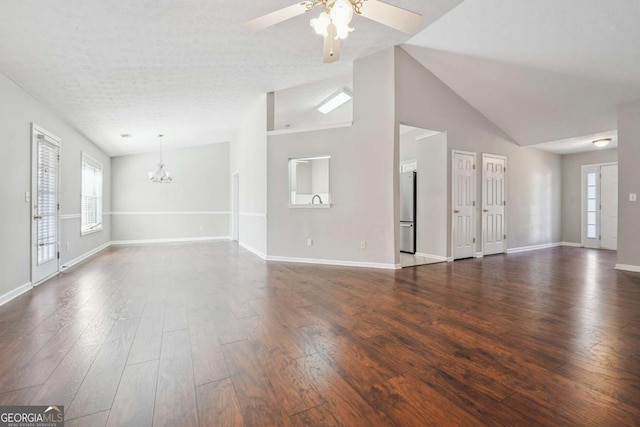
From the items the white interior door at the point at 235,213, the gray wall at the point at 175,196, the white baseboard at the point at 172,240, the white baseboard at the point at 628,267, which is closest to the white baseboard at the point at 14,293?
the white baseboard at the point at 172,240

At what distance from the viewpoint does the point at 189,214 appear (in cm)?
923

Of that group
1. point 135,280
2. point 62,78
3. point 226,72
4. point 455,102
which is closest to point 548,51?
point 455,102

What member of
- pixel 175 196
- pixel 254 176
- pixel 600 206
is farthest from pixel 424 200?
pixel 175 196

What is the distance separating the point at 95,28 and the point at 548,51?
17.7ft

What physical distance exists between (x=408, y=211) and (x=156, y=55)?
16.3 ft

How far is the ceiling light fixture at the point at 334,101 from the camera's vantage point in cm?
624

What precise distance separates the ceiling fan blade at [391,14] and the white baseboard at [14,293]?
4.39m

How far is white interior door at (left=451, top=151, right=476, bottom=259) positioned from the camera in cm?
552

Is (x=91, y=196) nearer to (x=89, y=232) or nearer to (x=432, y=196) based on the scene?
(x=89, y=232)

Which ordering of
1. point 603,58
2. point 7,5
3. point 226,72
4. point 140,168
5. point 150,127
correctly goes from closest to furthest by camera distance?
point 7,5 < point 603,58 < point 226,72 < point 150,127 < point 140,168

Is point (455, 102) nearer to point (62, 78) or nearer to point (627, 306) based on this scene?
point (627, 306)

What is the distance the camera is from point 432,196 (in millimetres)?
5660

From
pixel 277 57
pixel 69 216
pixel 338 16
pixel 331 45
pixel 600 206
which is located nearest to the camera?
pixel 338 16

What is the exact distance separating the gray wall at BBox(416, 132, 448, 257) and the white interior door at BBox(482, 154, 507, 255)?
1.12 m
